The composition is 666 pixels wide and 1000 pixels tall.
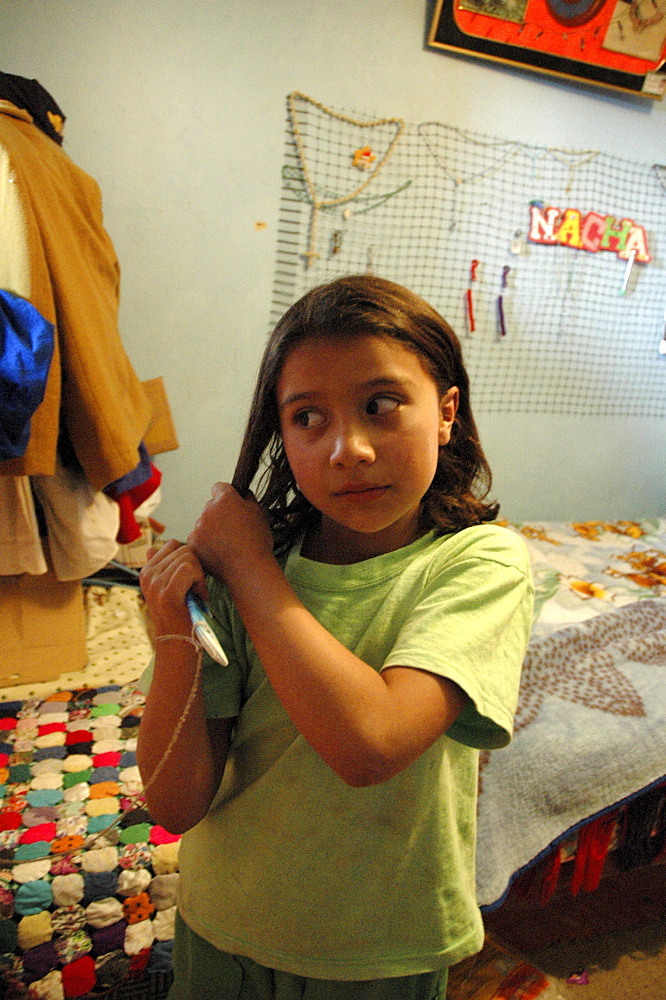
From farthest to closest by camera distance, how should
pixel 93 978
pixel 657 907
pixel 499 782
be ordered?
pixel 657 907 < pixel 499 782 < pixel 93 978

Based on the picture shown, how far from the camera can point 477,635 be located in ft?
1.66

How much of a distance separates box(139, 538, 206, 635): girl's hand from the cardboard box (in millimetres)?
947

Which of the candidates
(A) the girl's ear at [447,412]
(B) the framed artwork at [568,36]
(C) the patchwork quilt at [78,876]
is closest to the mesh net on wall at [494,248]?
(B) the framed artwork at [568,36]

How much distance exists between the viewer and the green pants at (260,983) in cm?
57

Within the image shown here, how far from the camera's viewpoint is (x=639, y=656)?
4.79 feet

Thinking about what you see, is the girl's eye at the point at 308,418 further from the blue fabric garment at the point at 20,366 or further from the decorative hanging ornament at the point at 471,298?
the decorative hanging ornament at the point at 471,298

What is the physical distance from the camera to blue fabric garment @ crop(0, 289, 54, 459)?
1.08 metres

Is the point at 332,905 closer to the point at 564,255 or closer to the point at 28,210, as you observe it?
the point at 28,210

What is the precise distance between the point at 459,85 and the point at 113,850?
2.64 metres

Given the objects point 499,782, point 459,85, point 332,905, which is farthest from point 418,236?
point 332,905

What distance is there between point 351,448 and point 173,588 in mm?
183

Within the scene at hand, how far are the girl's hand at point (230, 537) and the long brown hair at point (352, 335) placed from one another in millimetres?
72

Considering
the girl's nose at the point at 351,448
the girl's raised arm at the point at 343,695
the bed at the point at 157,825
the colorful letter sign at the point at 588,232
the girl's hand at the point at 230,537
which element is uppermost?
the colorful letter sign at the point at 588,232

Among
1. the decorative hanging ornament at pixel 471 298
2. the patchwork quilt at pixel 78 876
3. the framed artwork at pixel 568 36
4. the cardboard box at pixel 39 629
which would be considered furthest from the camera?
the decorative hanging ornament at pixel 471 298
